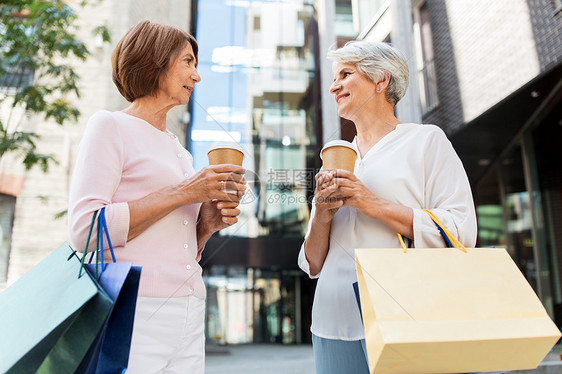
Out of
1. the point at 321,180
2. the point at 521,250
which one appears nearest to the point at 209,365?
the point at 521,250

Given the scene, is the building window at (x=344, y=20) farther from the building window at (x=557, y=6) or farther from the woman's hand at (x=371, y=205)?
the woman's hand at (x=371, y=205)

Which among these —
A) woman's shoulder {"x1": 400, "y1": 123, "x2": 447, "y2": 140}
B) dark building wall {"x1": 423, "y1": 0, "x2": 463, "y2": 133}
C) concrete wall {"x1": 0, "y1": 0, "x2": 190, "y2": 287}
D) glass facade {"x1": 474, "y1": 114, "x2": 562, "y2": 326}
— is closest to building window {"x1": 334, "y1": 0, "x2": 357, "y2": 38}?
dark building wall {"x1": 423, "y1": 0, "x2": 463, "y2": 133}

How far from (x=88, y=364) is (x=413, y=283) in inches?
30.3

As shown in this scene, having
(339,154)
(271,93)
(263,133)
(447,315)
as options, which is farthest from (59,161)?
(447,315)

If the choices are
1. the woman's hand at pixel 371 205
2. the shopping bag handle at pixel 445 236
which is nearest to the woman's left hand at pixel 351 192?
the woman's hand at pixel 371 205

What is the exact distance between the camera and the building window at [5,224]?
7.68m

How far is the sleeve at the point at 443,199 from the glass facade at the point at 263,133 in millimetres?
9353

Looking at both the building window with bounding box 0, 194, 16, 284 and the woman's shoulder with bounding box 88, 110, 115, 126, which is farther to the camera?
the building window with bounding box 0, 194, 16, 284

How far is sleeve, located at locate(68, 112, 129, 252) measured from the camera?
1.18 meters

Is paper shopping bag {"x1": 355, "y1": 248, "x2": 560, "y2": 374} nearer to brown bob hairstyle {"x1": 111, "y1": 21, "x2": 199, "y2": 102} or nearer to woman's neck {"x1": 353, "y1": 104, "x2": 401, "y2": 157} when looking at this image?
woman's neck {"x1": 353, "y1": 104, "x2": 401, "y2": 157}

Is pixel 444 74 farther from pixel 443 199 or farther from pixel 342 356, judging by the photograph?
pixel 342 356

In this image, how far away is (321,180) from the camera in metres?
1.32

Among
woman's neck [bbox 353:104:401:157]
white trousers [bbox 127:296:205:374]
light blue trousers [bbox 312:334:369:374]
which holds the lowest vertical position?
light blue trousers [bbox 312:334:369:374]

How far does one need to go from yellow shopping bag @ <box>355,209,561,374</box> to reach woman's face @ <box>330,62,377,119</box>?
723 mm
